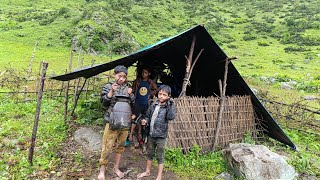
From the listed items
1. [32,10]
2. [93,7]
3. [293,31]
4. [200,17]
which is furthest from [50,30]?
[293,31]

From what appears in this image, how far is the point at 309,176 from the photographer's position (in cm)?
557

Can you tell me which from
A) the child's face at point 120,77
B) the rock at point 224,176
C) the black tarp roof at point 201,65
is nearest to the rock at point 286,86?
the black tarp roof at point 201,65

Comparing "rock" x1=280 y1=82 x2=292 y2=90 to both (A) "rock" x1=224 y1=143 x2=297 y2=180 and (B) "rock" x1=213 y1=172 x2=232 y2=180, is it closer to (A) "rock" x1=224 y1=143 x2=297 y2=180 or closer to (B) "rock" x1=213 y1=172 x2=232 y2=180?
(A) "rock" x1=224 y1=143 x2=297 y2=180

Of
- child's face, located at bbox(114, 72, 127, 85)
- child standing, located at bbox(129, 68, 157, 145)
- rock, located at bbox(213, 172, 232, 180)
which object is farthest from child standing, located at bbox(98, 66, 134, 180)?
rock, located at bbox(213, 172, 232, 180)

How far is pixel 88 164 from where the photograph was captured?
529 cm

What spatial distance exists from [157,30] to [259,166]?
22.9 meters

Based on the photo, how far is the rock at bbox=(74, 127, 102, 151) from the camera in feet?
20.0

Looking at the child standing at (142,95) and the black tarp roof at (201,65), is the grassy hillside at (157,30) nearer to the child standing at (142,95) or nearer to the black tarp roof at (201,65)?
the black tarp roof at (201,65)

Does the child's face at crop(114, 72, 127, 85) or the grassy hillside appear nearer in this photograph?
the child's face at crop(114, 72, 127, 85)

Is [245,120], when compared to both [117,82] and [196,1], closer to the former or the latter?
[117,82]

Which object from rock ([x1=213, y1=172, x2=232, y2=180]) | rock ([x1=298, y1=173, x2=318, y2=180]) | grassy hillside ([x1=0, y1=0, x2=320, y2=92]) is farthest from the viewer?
grassy hillside ([x1=0, y1=0, x2=320, y2=92])

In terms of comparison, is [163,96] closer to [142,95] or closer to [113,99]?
[113,99]

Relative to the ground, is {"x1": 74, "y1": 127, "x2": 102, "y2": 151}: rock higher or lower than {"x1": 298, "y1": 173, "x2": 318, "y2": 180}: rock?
higher

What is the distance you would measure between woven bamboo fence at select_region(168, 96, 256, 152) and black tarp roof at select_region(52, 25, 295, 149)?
37cm
